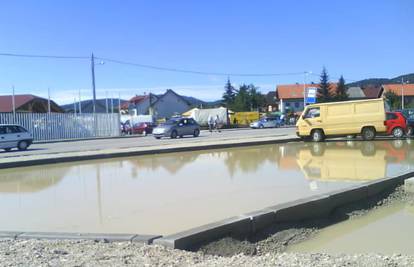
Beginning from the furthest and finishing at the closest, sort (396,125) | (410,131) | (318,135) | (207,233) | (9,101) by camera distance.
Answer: (9,101), (410,131), (396,125), (318,135), (207,233)

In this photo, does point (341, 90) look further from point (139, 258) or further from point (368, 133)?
point (139, 258)

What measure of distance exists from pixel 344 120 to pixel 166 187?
54.3 ft

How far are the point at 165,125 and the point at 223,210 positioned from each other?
2879 centimetres

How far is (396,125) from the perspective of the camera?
27188mm

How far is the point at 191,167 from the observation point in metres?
16.1

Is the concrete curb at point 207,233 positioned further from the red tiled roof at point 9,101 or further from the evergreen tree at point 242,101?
the evergreen tree at point 242,101

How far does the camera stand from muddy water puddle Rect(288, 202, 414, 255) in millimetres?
6820

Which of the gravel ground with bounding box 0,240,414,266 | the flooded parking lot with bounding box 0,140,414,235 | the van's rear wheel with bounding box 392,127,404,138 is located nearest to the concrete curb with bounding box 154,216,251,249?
the gravel ground with bounding box 0,240,414,266

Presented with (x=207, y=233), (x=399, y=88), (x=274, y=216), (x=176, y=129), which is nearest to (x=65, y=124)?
(x=176, y=129)

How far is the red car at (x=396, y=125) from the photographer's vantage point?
27.1m

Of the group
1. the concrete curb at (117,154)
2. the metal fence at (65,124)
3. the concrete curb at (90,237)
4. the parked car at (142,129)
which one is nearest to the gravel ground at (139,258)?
the concrete curb at (90,237)

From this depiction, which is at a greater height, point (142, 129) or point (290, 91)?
point (290, 91)

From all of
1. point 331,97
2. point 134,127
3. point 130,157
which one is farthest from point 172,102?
point 130,157

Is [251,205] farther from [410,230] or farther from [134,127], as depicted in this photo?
[134,127]
